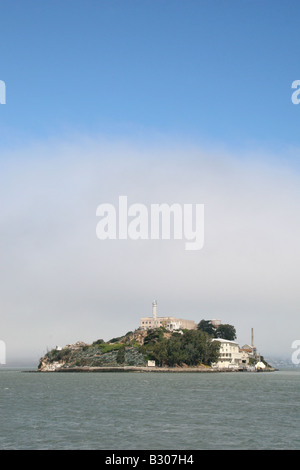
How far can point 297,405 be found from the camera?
65875 mm

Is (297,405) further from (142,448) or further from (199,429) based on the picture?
(142,448)

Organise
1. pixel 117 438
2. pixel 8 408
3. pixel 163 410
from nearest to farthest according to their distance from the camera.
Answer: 1. pixel 117 438
2. pixel 163 410
3. pixel 8 408

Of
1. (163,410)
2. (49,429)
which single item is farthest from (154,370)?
(49,429)

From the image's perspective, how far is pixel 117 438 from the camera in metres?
40.0

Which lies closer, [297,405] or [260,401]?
[297,405]

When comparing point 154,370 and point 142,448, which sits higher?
point 142,448
